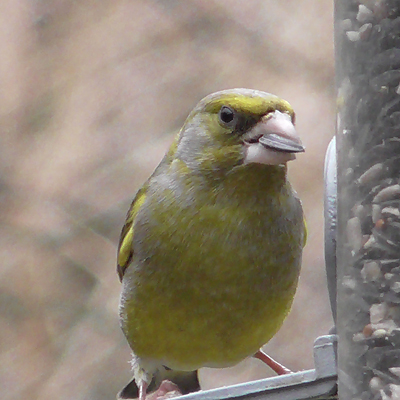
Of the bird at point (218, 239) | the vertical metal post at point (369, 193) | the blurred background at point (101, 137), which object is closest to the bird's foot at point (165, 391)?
the bird at point (218, 239)

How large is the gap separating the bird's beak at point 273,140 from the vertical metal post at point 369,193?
0.51ft

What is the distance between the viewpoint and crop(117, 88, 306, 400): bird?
3107 millimetres

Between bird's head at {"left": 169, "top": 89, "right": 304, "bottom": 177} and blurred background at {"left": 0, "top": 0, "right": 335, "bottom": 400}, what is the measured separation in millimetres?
3490

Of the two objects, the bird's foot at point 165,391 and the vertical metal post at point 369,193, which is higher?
the vertical metal post at point 369,193

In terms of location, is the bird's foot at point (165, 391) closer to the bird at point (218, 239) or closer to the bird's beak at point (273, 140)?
the bird at point (218, 239)

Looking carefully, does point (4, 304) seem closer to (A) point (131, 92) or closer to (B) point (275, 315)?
(A) point (131, 92)

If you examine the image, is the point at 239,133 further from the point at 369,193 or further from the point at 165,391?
the point at 165,391

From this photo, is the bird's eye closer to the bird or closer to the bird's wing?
the bird

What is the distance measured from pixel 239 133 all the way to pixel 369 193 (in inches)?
22.9

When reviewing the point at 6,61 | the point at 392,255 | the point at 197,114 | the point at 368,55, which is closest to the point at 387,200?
the point at 392,255

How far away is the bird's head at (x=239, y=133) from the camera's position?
2871 millimetres

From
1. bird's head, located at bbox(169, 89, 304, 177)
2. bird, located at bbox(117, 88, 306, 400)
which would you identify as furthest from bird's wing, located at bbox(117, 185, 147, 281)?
bird's head, located at bbox(169, 89, 304, 177)

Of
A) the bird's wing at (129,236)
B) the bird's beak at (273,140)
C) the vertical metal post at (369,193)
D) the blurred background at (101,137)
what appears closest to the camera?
the vertical metal post at (369,193)

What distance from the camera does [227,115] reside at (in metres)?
3.13
